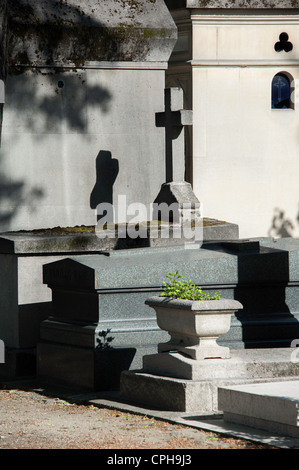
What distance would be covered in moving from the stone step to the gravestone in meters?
1.69

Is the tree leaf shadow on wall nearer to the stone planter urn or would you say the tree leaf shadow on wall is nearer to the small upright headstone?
the small upright headstone

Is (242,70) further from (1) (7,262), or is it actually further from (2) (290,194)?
(1) (7,262)

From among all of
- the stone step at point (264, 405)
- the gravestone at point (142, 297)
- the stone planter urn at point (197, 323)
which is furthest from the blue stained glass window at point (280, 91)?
the stone step at point (264, 405)

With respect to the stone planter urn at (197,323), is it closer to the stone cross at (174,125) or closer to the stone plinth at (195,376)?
the stone plinth at (195,376)

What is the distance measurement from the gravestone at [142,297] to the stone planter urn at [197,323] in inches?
33.0

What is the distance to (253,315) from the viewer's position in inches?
411

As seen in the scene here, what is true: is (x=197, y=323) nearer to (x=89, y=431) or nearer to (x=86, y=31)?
(x=89, y=431)

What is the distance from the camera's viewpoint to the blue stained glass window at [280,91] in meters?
18.8

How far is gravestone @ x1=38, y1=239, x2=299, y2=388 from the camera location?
1002 cm

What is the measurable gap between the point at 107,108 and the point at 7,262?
243 cm

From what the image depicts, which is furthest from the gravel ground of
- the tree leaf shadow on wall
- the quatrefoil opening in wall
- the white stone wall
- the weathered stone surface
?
the quatrefoil opening in wall

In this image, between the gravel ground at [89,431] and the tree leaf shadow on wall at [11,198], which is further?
the tree leaf shadow on wall at [11,198]

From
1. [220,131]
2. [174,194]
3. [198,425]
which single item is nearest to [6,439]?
[198,425]

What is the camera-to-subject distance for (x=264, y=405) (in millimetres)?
8062
